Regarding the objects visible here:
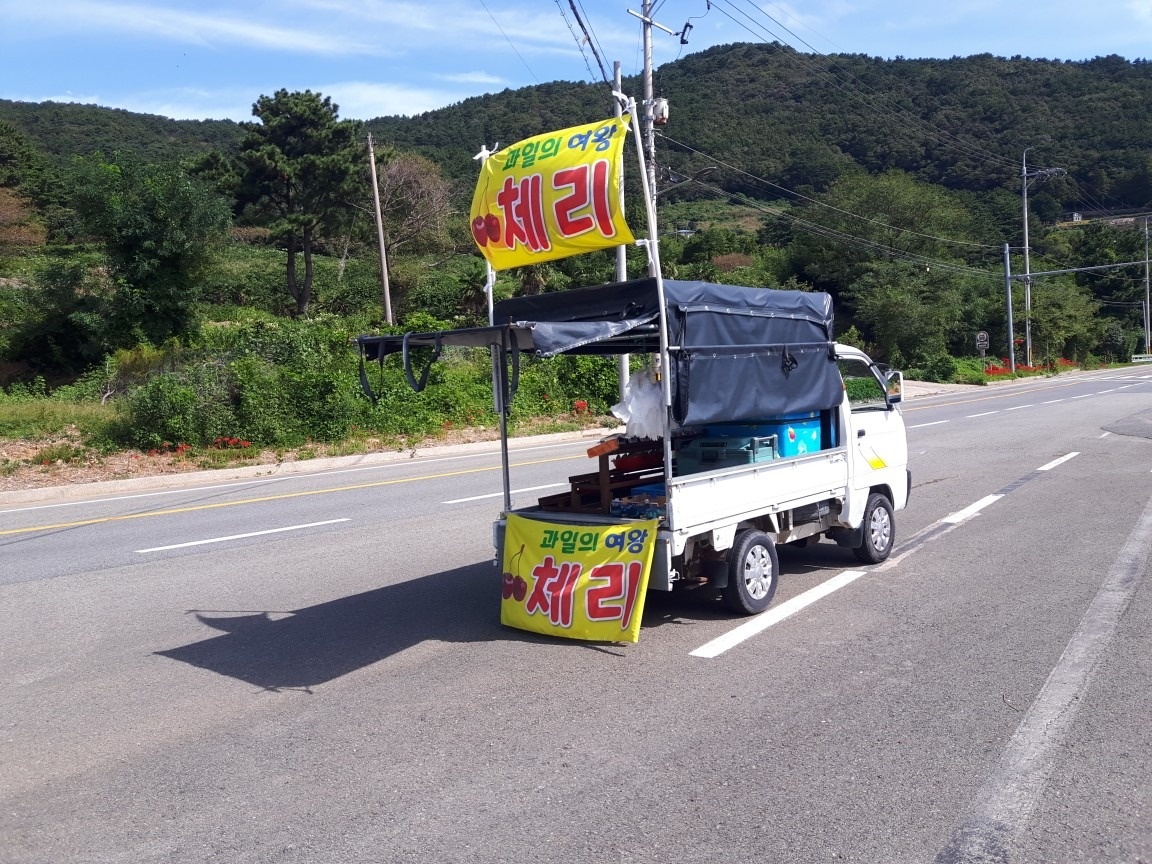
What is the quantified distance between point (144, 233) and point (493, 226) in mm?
27057

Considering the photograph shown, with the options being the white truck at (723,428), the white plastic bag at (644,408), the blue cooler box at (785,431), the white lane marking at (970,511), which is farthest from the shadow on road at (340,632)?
the white lane marking at (970,511)

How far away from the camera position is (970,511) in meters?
11.5

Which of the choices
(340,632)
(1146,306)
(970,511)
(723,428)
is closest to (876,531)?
(723,428)

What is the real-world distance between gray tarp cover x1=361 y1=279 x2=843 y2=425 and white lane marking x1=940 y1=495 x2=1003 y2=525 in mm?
Answer: 3466

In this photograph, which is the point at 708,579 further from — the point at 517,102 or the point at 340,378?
the point at 517,102

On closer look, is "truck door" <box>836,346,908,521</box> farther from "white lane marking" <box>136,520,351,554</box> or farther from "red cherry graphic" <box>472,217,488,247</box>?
"white lane marking" <box>136,520,351,554</box>

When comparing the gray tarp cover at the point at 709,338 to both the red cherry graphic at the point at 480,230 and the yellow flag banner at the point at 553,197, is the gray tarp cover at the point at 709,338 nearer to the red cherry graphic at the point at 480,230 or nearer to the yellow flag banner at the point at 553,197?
the yellow flag banner at the point at 553,197

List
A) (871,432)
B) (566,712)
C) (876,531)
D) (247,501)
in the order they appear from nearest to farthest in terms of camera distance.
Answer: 1. (566,712)
2. (871,432)
3. (876,531)
4. (247,501)

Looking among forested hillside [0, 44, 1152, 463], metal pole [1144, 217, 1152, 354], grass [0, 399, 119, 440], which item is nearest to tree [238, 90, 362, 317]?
forested hillside [0, 44, 1152, 463]

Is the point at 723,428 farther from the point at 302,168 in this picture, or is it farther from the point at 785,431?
the point at 302,168

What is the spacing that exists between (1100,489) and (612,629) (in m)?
9.09

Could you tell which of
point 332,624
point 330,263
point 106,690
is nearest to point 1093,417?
point 332,624

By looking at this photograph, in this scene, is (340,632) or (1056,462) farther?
(1056,462)

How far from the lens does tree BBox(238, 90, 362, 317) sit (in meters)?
43.2
